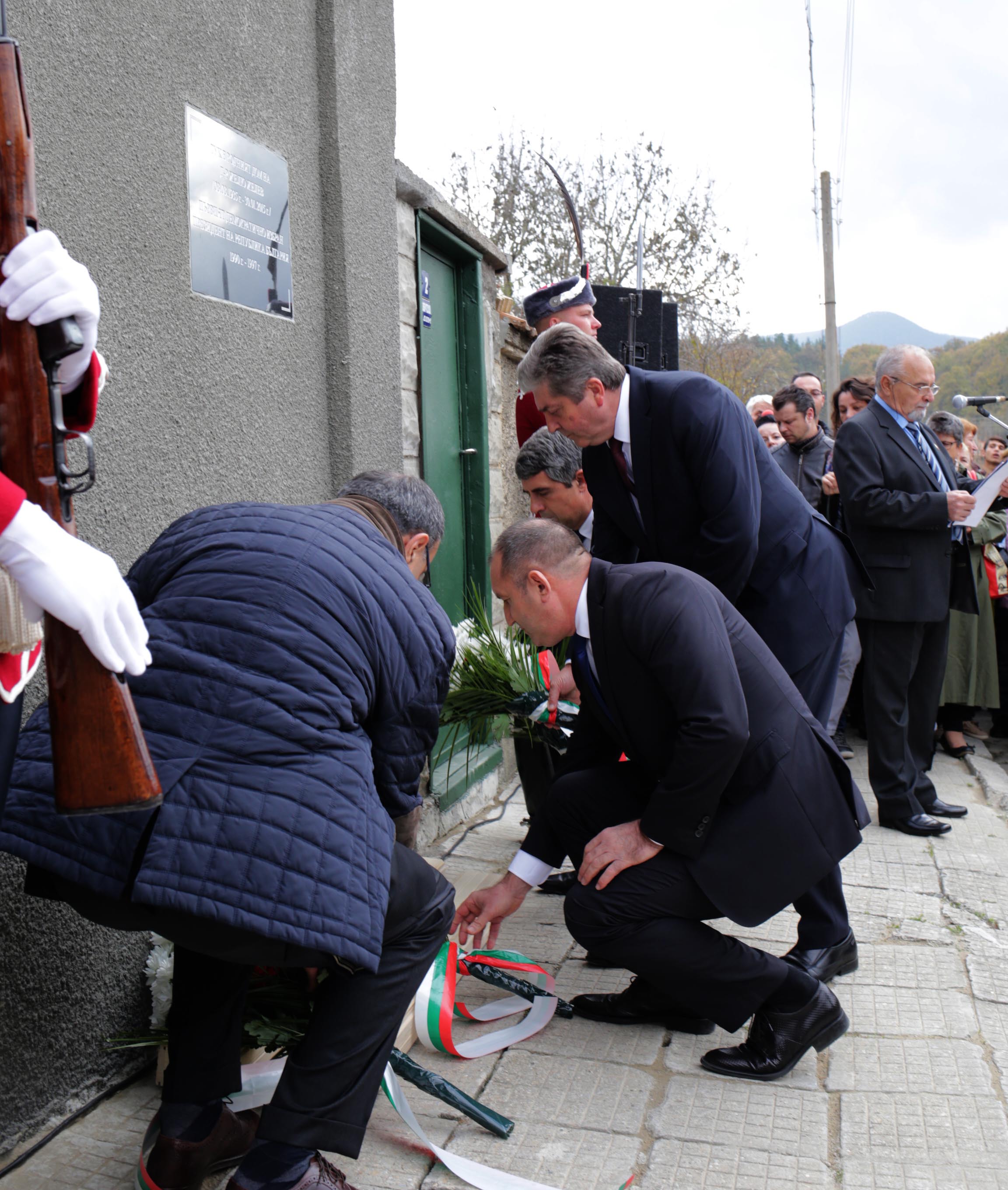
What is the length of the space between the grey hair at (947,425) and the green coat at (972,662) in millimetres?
797

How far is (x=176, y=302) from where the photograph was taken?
9.52 ft

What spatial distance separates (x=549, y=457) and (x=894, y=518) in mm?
1660

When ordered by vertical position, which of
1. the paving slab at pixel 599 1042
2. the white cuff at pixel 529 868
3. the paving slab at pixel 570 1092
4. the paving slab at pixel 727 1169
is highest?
the white cuff at pixel 529 868

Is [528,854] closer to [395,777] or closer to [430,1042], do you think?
[430,1042]

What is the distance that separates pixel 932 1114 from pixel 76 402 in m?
2.37

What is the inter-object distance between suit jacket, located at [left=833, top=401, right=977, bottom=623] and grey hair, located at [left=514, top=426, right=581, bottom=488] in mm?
1427

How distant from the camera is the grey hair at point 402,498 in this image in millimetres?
2400

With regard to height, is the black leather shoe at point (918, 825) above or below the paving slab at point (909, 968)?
→ above

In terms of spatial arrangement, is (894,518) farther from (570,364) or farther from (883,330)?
(883,330)

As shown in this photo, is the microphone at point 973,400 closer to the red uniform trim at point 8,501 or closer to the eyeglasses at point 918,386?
the eyeglasses at point 918,386

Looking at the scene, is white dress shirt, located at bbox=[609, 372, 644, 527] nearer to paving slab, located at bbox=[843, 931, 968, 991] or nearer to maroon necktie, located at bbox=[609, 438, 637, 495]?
maroon necktie, located at bbox=[609, 438, 637, 495]

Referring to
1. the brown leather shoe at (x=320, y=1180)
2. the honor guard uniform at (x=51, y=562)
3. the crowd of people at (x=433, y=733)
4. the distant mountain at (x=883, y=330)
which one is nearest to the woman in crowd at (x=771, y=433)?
the crowd of people at (x=433, y=733)

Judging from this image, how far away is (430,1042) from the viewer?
8.96 feet

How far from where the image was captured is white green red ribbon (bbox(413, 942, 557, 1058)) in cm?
271
